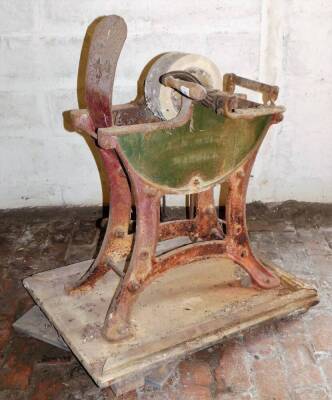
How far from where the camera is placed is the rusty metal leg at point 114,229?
2.03m

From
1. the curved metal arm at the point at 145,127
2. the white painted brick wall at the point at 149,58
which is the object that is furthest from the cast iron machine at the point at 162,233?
the white painted brick wall at the point at 149,58

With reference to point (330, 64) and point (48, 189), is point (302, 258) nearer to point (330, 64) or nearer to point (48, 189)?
point (330, 64)

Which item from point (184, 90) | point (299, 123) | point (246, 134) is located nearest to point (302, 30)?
point (299, 123)

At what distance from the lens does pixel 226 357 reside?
1.98 m

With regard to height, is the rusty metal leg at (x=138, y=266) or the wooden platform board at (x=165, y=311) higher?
the rusty metal leg at (x=138, y=266)

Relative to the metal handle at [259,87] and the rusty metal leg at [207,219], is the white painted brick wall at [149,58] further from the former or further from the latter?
the rusty metal leg at [207,219]

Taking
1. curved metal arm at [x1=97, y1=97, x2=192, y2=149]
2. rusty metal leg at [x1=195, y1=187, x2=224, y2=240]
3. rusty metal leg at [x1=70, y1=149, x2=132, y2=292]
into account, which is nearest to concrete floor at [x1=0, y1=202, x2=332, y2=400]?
rusty metal leg at [x1=70, y1=149, x2=132, y2=292]

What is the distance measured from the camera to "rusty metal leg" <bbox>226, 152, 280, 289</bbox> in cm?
203

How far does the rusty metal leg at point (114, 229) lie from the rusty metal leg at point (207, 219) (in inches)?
13.5

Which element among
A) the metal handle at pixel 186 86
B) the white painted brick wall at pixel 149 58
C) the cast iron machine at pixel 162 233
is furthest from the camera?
the white painted brick wall at pixel 149 58

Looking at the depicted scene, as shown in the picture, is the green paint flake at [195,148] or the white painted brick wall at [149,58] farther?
the white painted brick wall at [149,58]

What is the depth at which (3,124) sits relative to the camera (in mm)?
2934

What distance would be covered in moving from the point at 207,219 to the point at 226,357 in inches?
24.5

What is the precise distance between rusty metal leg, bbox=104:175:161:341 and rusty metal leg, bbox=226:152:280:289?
34 centimetres
